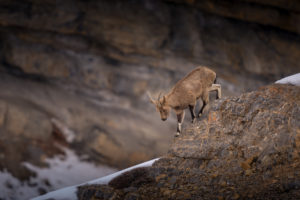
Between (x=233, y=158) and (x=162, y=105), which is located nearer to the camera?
(x=233, y=158)

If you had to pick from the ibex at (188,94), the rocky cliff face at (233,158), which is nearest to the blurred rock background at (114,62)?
the ibex at (188,94)

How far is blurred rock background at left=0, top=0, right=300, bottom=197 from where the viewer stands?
1852 cm

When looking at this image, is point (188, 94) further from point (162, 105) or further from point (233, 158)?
point (233, 158)

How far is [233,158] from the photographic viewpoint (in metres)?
6.25

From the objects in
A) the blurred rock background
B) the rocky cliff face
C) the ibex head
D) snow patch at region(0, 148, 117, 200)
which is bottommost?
the rocky cliff face

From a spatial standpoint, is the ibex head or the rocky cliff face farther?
the ibex head

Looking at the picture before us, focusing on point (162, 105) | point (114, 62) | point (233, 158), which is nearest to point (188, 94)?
point (162, 105)

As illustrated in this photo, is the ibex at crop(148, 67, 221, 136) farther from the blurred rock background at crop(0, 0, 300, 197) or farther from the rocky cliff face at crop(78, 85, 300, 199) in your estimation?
the blurred rock background at crop(0, 0, 300, 197)

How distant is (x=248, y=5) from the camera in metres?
16.5

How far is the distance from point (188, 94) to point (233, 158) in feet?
6.44

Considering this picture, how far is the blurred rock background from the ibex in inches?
390

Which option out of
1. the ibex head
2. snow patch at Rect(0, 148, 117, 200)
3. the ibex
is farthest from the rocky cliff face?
snow patch at Rect(0, 148, 117, 200)

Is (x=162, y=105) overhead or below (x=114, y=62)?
below

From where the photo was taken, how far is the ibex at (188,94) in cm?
748
